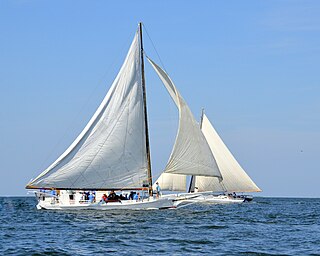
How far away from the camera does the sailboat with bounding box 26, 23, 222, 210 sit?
5044 cm

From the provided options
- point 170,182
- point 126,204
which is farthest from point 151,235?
point 170,182

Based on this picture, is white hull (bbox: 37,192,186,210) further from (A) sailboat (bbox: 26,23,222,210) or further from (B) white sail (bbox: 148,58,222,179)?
(B) white sail (bbox: 148,58,222,179)

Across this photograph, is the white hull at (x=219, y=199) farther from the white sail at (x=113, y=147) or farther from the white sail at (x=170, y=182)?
the white sail at (x=113, y=147)

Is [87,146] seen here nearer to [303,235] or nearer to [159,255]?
[303,235]

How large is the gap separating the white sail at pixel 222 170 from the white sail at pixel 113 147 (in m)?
30.4

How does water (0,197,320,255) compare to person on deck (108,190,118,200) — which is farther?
person on deck (108,190,118,200)

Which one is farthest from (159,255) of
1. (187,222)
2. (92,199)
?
(92,199)

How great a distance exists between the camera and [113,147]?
2028 inches

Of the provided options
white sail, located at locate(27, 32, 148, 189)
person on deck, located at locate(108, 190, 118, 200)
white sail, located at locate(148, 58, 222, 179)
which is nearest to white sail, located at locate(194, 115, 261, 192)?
white sail, located at locate(148, 58, 222, 179)

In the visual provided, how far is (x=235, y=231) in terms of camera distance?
38938mm

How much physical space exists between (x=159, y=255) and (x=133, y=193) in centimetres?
2380

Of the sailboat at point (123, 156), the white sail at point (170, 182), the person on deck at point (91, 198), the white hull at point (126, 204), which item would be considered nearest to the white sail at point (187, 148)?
the sailboat at point (123, 156)

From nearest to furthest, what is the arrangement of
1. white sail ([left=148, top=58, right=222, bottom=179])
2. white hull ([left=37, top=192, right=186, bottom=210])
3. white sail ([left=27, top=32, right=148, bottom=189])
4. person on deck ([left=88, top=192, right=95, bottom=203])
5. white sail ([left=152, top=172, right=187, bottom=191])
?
white hull ([left=37, top=192, right=186, bottom=210]) < white sail ([left=27, top=32, right=148, bottom=189]) < white sail ([left=148, top=58, right=222, bottom=179]) < person on deck ([left=88, top=192, right=95, bottom=203]) < white sail ([left=152, top=172, right=187, bottom=191])

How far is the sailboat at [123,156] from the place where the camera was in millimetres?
50438
